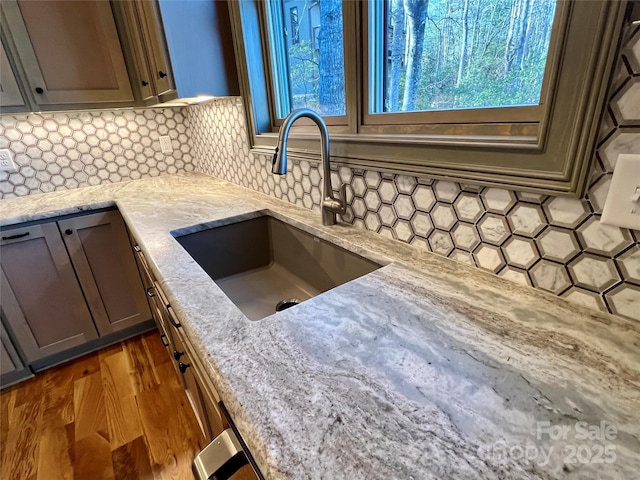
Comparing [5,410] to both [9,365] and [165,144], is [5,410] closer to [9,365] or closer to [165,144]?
[9,365]

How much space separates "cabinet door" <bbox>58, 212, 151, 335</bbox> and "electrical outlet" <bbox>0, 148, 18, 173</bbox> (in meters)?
0.60

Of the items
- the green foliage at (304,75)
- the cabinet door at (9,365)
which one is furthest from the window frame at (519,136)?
the cabinet door at (9,365)

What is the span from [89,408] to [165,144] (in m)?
1.68

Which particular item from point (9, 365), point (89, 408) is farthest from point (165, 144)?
point (89, 408)

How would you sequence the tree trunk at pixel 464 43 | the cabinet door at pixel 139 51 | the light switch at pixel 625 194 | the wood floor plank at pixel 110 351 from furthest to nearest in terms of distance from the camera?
the wood floor plank at pixel 110 351, the cabinet door at pixel 139 51, the tree trunk at pixel 464 43, the light switch at pixel 625 194

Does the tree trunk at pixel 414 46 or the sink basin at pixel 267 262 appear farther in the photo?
the sink basin at pixel 267 262

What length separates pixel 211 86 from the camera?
4.63 feet

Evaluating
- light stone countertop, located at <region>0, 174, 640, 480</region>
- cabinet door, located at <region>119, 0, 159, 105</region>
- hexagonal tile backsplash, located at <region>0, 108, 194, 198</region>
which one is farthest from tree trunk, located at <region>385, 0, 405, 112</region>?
hexagonal tile backsplash, located at <region>0, 108, 194, 198</region>

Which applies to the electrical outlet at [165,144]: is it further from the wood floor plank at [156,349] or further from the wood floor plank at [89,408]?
the wood floor plank at [89,408]

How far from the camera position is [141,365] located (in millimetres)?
1757

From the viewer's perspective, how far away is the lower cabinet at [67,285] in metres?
1.53

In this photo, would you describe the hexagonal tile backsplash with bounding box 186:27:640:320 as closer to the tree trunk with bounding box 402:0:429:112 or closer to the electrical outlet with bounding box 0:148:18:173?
the tree trunk with bounding box 402:0:429:112

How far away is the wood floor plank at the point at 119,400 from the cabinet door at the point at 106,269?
0.67ft

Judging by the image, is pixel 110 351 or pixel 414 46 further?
pixel 110 351
